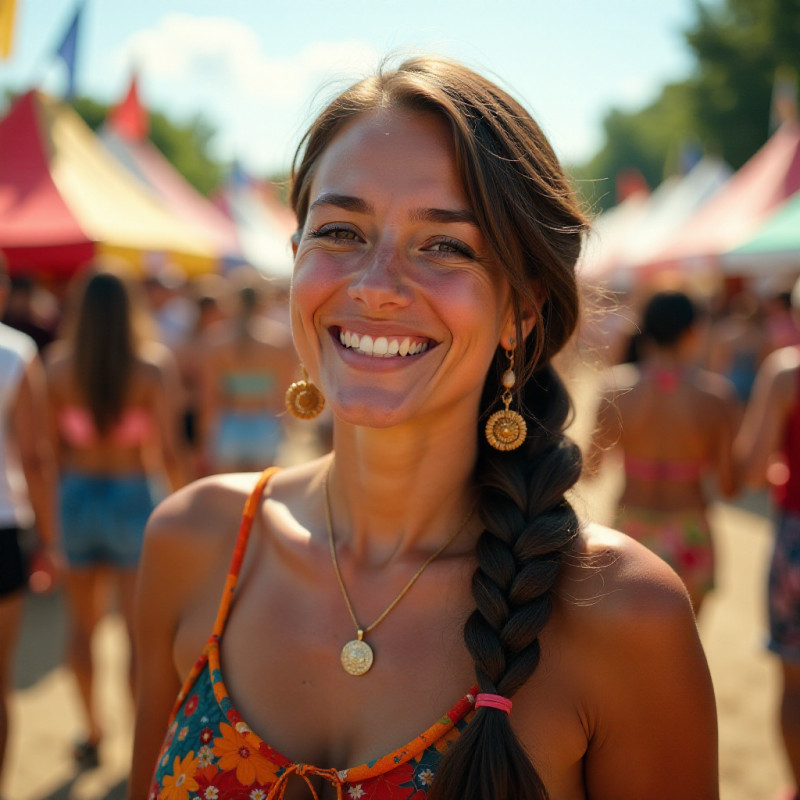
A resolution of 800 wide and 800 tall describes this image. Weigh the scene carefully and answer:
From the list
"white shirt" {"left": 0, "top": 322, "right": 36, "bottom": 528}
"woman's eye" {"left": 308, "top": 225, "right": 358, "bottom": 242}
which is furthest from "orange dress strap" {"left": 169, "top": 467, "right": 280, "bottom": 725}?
"white shirt" {"left": 0, "top": 322, "right": 36, "bottom": 528}

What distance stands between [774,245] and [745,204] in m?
2.97

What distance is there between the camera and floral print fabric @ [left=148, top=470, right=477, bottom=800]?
4.89ft

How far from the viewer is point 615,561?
63.4 inches

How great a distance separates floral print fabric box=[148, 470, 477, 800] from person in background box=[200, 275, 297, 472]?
4.67 m

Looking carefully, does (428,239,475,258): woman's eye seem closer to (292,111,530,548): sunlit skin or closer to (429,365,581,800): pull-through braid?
(292,111,530,548): sunlit skin

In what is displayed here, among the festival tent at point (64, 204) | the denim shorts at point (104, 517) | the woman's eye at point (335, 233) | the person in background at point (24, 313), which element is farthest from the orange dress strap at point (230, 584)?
the festival tent at point (64, 204)

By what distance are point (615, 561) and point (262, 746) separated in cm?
75

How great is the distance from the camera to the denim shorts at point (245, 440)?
20.9 ft

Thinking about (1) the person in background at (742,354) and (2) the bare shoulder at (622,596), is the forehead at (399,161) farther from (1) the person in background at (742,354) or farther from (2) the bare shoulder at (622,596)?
(1) the person in background at (742,354)

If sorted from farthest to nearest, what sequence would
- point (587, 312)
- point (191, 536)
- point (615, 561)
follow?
Result: point (587, 312)
point (191, 536)
point (615, 561)

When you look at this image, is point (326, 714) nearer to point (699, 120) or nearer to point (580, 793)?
point (580, 793)

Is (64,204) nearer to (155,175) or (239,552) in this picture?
(155,175)

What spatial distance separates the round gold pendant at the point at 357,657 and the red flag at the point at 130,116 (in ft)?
→ 44.1

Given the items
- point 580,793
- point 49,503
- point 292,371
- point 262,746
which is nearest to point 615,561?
point 580,793
